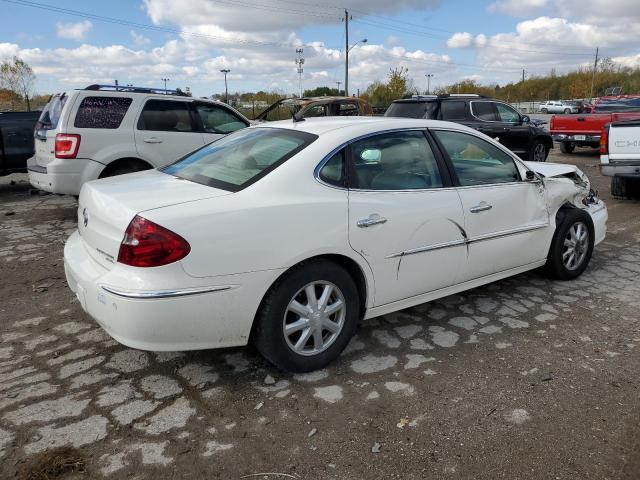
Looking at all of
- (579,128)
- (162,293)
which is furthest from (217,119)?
(579,128)

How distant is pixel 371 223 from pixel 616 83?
8246 cm

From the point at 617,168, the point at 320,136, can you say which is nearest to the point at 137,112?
the point at 320,136

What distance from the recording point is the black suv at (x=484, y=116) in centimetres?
1119

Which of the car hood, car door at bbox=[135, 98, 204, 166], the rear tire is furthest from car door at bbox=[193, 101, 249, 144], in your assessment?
the rear tire

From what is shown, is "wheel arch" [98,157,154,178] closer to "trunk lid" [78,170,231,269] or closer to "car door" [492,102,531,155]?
"trunk lid" [78,170,231,269]

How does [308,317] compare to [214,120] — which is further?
[214,120]

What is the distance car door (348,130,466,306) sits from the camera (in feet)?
10.9

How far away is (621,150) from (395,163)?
6028mm

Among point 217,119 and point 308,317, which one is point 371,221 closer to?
point 308,317

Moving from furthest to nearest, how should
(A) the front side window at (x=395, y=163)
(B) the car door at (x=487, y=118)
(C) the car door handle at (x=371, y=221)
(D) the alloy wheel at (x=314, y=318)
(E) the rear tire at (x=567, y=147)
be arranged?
(E) the rear tire at (x=567, y=147)
(B) the car door at (x=487, y=118)
(A) the front side window at (x=395, y=163)
(C) the car door handle at (x=371, y=221)
(D) the alloy wheel at (x=314, y=318)

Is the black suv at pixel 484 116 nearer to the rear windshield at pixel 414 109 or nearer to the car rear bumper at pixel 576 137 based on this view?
the rear windshield at pixel 414 109

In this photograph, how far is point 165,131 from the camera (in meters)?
7.61

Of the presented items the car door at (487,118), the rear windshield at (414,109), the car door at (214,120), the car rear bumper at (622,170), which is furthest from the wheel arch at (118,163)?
the car door at (487,118)

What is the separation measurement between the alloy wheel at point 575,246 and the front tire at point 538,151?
8.11 m
